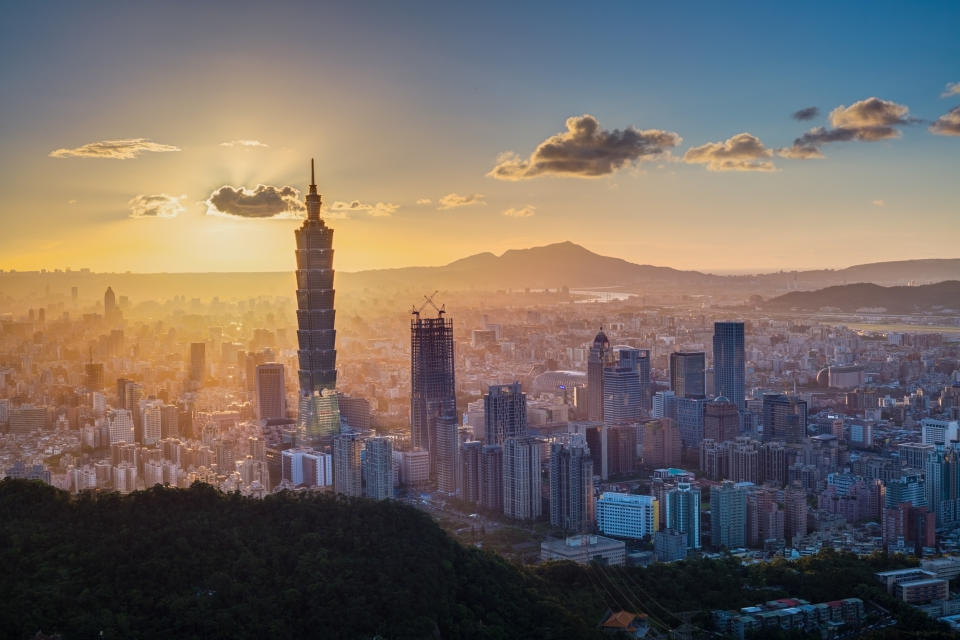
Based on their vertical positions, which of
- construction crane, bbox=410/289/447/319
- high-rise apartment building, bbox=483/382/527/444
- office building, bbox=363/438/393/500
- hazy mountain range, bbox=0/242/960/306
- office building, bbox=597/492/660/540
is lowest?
office building, bbox=597/492/660/540

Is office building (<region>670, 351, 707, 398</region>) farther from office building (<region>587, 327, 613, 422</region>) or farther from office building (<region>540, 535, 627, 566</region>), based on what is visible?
office building (<region>540, 535, 627, 566</region>)

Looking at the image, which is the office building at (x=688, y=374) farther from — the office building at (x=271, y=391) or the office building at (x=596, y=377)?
Answer: the office building at (x=271, y=391)

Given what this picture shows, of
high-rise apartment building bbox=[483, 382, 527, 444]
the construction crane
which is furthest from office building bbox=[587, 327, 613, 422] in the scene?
the construction crane

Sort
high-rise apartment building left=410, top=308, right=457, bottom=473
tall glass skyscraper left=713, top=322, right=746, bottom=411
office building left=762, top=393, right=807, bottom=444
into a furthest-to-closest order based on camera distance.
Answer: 1. tall glass skyscraper left=713, top=322, right=746, bottom=411
2. office building left=762, top=393, right=807, bottom=444
3. high-rise apartment building left=410, top=308, right=457, bottom=473

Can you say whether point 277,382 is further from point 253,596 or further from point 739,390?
point 253,596

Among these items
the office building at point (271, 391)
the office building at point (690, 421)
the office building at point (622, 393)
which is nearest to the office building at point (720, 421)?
the office building at point (690, 421)

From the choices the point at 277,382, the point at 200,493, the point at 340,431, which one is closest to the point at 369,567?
the point at 200,493
